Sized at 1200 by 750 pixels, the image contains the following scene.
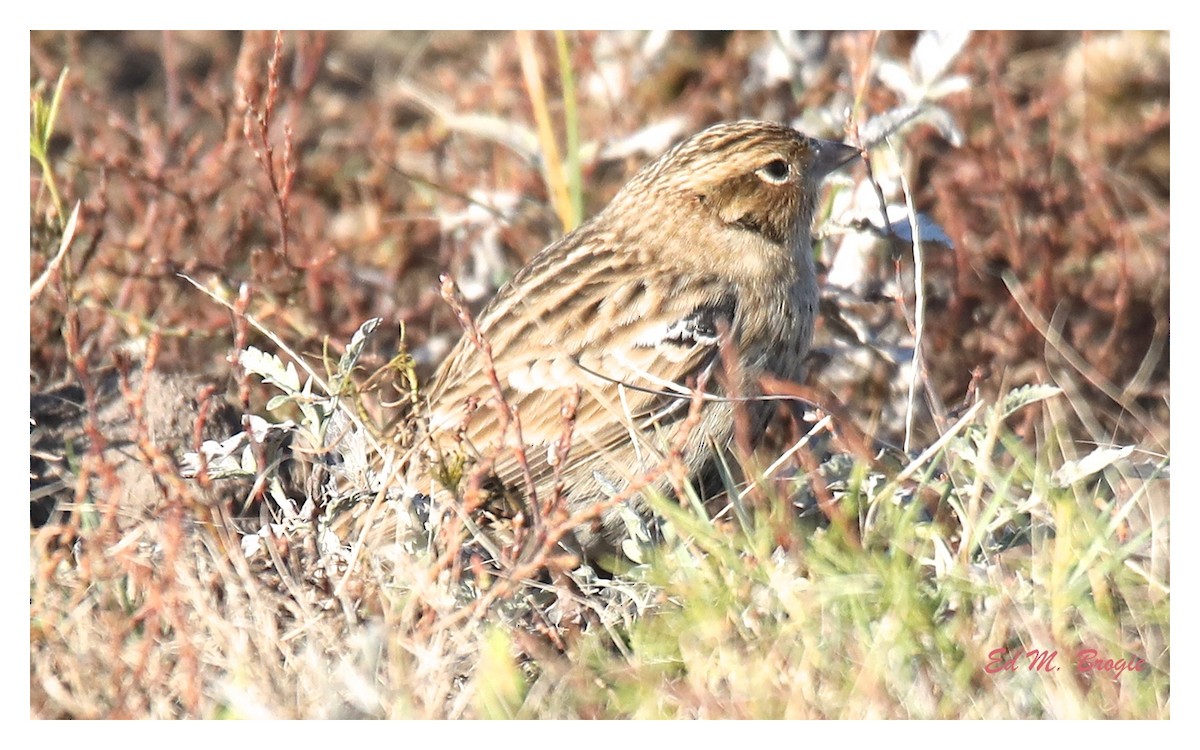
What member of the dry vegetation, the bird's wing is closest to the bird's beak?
the dry vegetation

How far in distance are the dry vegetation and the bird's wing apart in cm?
23

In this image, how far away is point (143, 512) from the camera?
3658mm

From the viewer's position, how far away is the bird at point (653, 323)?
3.83 metres

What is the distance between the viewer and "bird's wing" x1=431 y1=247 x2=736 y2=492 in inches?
155

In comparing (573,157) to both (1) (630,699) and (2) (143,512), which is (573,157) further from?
(1) (630,699)

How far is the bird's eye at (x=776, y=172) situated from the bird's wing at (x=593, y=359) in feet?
1.14

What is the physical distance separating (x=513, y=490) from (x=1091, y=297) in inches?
103

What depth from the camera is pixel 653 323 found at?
13.3ft

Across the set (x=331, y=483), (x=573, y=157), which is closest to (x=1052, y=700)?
(x=331, y=483)

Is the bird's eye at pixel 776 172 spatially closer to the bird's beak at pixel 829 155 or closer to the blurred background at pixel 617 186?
the bird's beak at pixel 829 155
